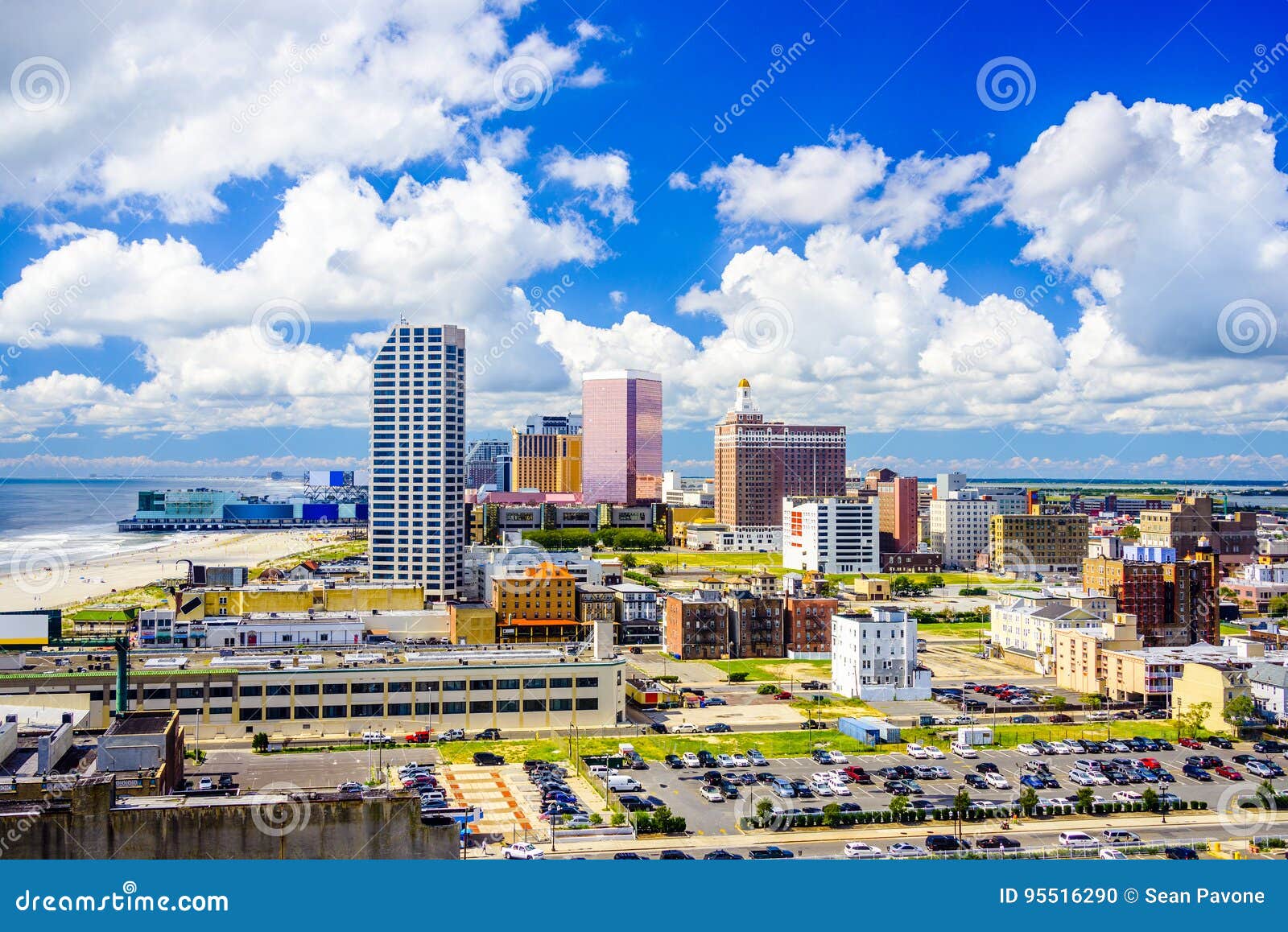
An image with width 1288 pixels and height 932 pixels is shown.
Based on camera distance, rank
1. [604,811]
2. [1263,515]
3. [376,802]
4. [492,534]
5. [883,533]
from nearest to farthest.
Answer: [376,802] < [604,811] < [883,533] < [492,534] < [1263,515]

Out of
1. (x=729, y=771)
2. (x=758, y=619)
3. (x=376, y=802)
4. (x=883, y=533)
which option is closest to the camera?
(x=376, y=802)

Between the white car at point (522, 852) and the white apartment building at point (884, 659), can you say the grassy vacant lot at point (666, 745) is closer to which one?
the white apartment building at point (884, 659)

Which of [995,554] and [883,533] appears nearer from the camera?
[995,554]

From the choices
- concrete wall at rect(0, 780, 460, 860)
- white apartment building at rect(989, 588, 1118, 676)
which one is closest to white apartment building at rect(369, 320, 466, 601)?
white apartment building at rect(989, 588, 1118, 676)

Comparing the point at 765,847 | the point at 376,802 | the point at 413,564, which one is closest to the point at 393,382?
the point at 413,564

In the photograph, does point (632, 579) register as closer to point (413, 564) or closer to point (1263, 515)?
point (413, 564)

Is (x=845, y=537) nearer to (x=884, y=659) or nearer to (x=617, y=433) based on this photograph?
(x=884, y=659)
